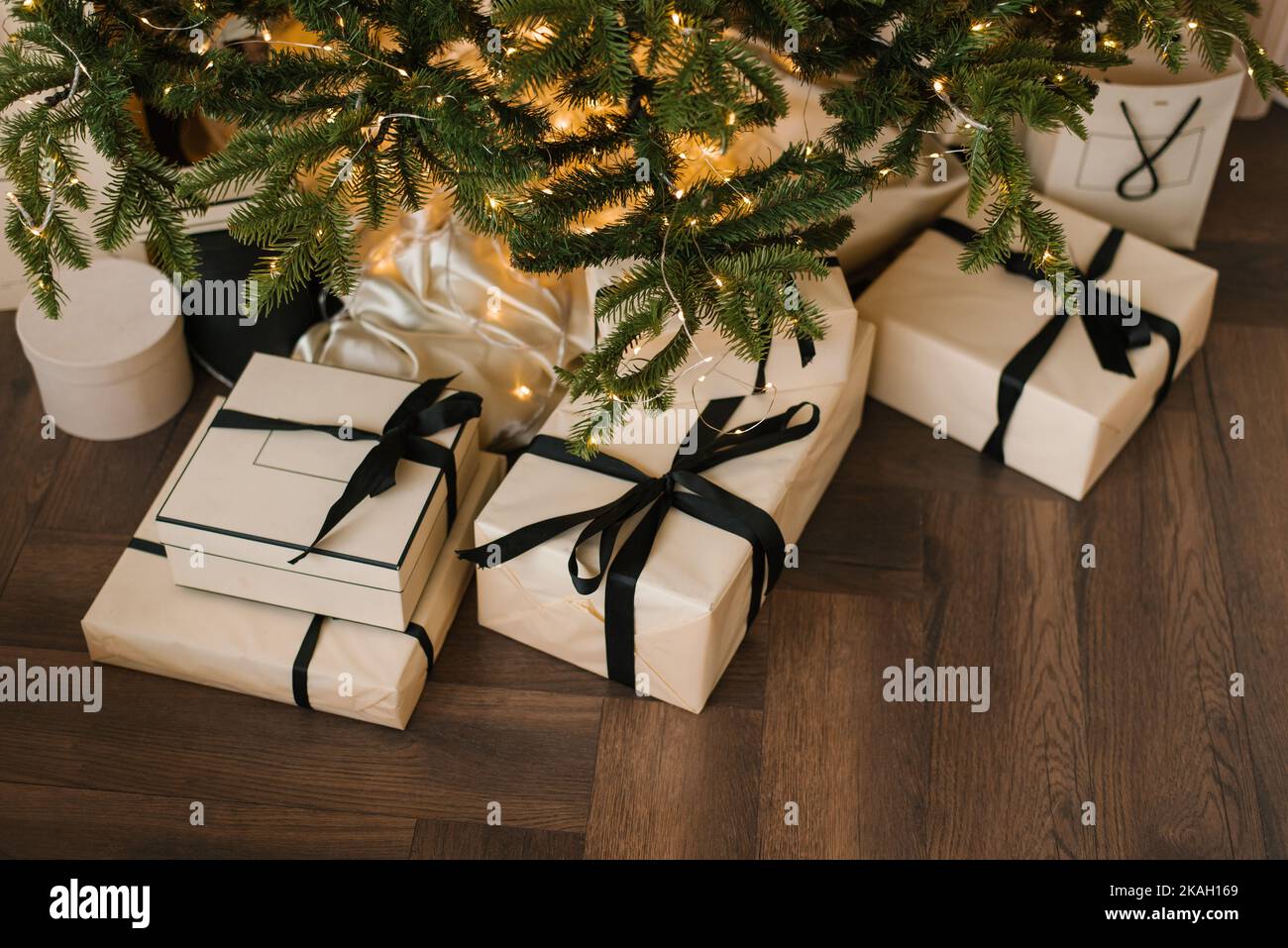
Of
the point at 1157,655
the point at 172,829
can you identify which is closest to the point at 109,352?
the point at 172,829

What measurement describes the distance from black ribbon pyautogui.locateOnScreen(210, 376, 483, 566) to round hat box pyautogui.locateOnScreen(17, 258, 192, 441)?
0.21 meters

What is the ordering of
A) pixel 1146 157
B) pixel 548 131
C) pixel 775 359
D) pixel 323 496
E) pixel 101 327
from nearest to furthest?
pixel 548 131, pixel 323 496, pixel 775 359, pixel 101 327, pixel 1146 157

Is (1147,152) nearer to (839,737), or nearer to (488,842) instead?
(839,737)

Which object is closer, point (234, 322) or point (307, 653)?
point (307, 653)

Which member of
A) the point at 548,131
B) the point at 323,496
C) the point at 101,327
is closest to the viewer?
the point at 548,131

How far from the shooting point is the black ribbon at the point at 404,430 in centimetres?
134

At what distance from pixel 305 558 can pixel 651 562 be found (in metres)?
0.37

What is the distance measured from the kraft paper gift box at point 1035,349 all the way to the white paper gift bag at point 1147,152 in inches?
4.4

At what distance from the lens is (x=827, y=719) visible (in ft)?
4.61

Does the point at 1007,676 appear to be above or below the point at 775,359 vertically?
below

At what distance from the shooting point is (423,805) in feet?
4.37

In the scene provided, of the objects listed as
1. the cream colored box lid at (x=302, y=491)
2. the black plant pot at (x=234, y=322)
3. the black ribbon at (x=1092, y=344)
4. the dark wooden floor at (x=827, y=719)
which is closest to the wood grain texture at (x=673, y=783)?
the dark wooden floor at (x=827, y=719)

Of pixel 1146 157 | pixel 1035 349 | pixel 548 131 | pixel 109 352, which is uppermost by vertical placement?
pixel 548 131
